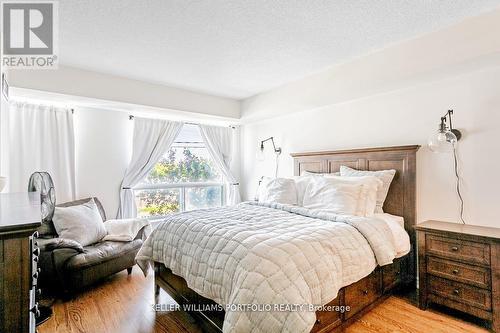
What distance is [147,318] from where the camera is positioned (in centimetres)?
211

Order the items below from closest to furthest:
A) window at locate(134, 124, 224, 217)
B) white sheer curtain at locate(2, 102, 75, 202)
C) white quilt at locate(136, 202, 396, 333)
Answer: white quilt at locate(136, 202, 396, 333) → white sheer curtain at locate(2, 102, 75, 202) → window at locate(134, 124, 224, 217)

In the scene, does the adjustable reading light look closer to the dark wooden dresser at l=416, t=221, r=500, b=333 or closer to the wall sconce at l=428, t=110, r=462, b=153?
the wall sconce at l=428, t=110, r=462, b=153

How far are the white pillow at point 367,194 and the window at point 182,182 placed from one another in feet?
8.81

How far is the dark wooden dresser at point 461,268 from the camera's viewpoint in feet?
6.23

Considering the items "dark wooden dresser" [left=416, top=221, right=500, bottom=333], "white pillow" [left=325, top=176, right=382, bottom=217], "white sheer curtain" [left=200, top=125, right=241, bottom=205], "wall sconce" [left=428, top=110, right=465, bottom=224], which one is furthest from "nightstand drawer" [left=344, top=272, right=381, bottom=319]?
"white sheer curtain" [left=200, top=125, right=241, bottom=205]

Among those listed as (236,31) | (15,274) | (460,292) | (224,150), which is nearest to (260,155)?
(224,150)

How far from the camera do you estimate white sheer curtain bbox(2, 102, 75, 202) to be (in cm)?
293

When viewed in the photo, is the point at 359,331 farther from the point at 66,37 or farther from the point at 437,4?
the point at 66,37

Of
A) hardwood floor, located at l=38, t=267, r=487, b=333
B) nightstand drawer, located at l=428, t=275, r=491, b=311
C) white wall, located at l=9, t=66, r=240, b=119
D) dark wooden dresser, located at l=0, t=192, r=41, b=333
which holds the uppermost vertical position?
white wall, located at l=9, t=66, r=240, b=119

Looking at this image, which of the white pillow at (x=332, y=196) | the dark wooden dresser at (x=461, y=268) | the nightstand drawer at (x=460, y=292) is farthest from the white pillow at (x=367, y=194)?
the nightstand drawer at (x=460, y=292)

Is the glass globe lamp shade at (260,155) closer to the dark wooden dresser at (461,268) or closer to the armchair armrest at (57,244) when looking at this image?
the dark wooden dresser at (461,268)

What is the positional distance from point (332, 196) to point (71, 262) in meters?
2.58

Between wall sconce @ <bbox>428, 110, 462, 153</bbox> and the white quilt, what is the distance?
92cm

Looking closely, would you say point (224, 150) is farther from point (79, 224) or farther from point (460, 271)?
point (460, 271)
